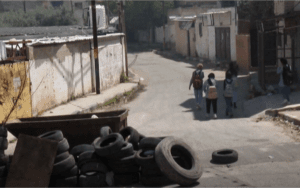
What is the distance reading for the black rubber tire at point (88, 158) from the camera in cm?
839

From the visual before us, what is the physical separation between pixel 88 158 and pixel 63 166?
1.59ft

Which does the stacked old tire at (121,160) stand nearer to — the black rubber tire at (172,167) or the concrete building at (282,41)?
the black rubber tire at (172,167)

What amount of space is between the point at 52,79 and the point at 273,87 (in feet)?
29.9

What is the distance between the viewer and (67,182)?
8.32 meters

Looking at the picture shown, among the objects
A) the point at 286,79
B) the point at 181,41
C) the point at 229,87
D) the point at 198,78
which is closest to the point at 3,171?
the point at 229,87

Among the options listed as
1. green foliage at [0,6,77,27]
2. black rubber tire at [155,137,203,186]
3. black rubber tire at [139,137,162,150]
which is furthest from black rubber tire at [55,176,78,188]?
green foliage at [0,6,77,27]

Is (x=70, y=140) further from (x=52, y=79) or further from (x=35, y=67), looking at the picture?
(x=52, y=79)

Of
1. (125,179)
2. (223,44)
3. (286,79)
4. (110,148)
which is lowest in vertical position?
(125,179)

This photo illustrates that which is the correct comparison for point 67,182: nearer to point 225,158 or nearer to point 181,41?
point 225,158

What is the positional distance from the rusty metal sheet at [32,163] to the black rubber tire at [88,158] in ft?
2.05

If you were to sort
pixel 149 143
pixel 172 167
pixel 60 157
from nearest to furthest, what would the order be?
pixel 172 167
pixel 60 157
pixel 149 143

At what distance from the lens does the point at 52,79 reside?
18.1m

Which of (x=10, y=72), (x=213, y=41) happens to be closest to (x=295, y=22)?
(x=10, y=72)

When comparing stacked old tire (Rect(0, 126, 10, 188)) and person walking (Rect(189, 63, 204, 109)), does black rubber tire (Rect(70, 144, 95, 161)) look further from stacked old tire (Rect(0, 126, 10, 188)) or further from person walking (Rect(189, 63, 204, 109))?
person walking (Rect(189, 63, 204, 109))
